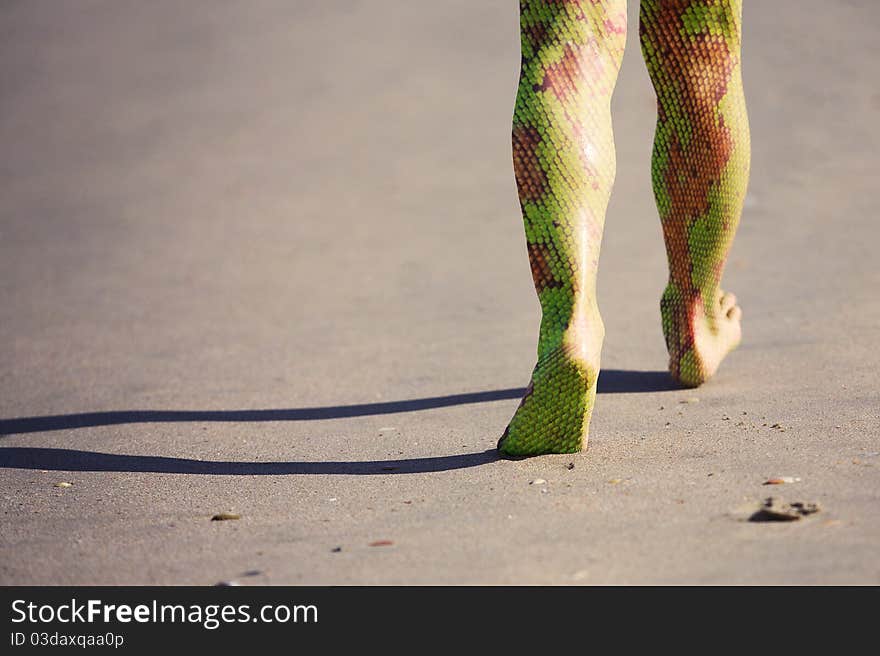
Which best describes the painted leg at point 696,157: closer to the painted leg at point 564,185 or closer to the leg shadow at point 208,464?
the painted leg at point 564,185

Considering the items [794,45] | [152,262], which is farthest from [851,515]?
[794,45]

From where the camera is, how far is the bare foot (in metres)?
2.98

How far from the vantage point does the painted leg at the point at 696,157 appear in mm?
2793

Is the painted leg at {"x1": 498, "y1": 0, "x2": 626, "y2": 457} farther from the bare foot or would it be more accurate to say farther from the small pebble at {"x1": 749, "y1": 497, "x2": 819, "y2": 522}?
the bare foot

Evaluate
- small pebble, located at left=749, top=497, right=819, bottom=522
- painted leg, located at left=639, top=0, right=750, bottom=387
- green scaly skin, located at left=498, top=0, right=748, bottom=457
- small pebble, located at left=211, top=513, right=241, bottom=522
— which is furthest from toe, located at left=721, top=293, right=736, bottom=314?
small pebble, located at left=211, top=513, right=241, bottom=522

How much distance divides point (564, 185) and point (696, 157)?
2.44ft

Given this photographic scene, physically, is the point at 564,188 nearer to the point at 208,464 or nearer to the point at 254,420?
the point at 208,464

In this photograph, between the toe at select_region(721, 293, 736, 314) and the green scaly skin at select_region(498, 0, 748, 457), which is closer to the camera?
the green scaly skin at select_region(498, 0, 748, 457)

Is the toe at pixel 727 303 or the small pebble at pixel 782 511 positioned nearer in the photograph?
the small pebble at pixel 782 511

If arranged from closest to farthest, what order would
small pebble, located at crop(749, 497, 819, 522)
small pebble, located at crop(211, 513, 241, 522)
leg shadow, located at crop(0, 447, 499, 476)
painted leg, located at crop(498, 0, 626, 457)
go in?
small pebble, located at crop(749, 497, 819, 522) < small pebble, located at crop(211, 513, 241, 522) < painted leg, located at crop(498, 0, 626, 457) < leg shadow, located at crop(0, 447, 499, 476)

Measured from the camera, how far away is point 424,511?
6.91 ft

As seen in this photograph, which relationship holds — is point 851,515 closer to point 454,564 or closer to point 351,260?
point 454,564

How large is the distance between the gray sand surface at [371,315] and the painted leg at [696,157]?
177 mm

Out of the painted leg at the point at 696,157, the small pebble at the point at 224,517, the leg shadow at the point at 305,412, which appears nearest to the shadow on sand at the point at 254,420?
the leg shadow at the point at 305,412
